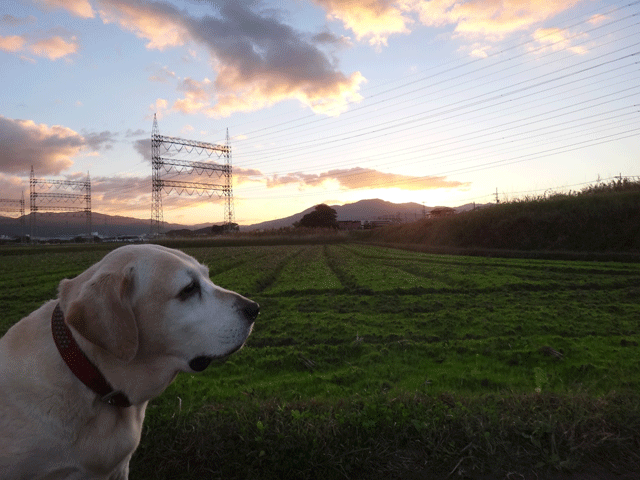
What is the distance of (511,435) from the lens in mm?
2840

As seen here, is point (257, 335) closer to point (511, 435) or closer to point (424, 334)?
point (424, 334)

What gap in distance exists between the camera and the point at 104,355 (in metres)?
2.23

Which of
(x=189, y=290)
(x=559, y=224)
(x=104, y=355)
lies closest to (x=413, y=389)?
(x=189, y=290)

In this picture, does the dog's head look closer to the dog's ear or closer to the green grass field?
the dog's ear

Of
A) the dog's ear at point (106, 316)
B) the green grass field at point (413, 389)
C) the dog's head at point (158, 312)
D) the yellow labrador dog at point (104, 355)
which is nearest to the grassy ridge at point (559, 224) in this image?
the green grass field at point (413, 389)

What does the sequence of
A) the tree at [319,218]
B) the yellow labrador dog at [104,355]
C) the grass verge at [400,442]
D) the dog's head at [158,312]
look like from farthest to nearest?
the tree at [319,218] < the grass verge at [400,442] < the dog's head at [158,312] < the yellow labrador dog at [104,355]

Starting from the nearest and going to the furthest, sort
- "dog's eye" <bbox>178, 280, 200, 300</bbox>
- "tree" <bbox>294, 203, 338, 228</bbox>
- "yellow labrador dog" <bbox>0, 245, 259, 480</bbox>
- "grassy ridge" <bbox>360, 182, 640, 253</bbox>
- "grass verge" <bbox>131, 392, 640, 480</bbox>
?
"yellow labrador dog" <bbox>0, 245, 259, 480</bbox> < "dog's eye" <bbox>178, 280, 200, 300</bbox> < "grass verge" <bbox>131, 392, 640, 480</bbox> < "grassy ridge" <bbox>360, 182, 640, 253</bbox> < "tree" <bbox>294, 203, 338, 228</bbox>

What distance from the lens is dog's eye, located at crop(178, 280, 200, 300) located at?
2.48 metres

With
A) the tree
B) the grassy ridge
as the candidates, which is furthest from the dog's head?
the tree

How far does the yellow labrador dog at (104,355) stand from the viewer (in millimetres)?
2051

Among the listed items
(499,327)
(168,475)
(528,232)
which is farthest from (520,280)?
(528,232)

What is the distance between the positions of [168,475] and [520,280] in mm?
14502

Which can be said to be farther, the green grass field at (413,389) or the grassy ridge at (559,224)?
the grassy ridge at (559,224)

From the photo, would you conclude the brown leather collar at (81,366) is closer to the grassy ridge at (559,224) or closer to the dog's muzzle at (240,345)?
the dog's muzzle at (240,345)
